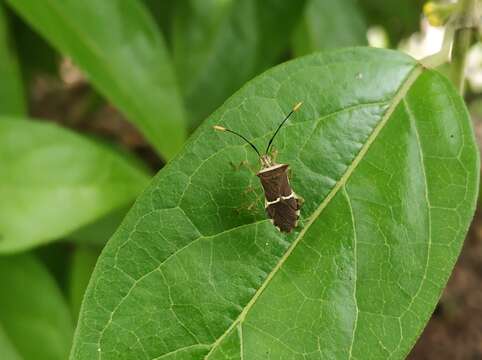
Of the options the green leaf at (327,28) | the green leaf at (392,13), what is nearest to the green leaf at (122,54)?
the green leaf at (327,28)

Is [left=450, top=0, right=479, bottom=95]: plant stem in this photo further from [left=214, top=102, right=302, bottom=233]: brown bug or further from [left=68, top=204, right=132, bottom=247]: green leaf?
[left=68, top=204, right=132, bottom=247]: green leaf

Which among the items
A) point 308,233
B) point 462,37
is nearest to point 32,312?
point 308,233

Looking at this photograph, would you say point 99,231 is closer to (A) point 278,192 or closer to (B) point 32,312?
(B) point 32,312

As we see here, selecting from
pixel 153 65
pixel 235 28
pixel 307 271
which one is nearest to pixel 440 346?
pixel 235 28

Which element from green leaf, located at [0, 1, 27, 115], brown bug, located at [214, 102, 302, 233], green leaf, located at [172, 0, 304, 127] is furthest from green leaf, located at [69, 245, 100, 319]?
brown bug, located at [214, 102, 302, 233]

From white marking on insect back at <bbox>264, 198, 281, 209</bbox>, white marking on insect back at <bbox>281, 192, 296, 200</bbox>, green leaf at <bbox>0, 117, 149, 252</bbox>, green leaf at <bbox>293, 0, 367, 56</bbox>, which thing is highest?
green leaf at <bbox>293, 0, 367, 56</bbox>

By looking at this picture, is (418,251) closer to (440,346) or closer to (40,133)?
(40,133)
